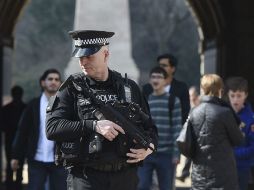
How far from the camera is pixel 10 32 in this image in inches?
571

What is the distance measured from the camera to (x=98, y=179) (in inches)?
188

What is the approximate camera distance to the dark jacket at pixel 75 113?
4730 millimetres

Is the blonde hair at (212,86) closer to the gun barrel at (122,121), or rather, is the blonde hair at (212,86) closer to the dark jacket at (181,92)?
the gun barrel at (122,121)

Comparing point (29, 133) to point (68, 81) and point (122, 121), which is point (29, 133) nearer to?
point (68, 81)

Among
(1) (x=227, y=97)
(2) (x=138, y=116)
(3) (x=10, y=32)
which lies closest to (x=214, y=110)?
(1) (x=227, y=97)

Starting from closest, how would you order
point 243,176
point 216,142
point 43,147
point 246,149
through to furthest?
point 216,142 → point 246,149 → point 243,176 → point 43,147

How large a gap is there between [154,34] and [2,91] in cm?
3484

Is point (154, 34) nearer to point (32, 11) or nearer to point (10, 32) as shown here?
point (32, 11)

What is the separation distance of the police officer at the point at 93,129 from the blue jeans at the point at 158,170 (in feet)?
10.3

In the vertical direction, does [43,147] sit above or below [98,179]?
above

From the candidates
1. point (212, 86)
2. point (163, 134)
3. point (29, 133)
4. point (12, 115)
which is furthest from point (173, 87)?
point (12, 115)

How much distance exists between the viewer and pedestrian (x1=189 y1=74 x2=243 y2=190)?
244 inches

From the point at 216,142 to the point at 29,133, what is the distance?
6.84 ft

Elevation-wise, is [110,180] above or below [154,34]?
below
